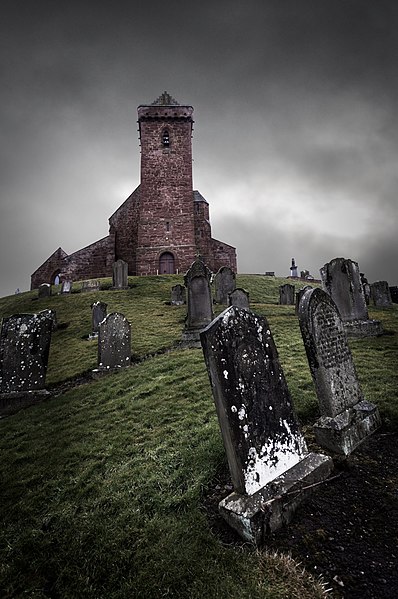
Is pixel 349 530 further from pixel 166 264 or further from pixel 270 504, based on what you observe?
pixel 166 264

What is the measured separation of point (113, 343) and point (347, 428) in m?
6.19

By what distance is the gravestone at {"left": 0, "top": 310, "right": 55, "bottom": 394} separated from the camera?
6.61m

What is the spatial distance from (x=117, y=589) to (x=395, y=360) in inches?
243

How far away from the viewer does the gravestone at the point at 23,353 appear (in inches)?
260

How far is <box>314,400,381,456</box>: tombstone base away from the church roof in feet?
114

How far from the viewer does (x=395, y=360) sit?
5969 mm

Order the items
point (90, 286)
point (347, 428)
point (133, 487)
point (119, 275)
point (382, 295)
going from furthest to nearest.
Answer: point (90, 286)
point (119, 275)
point (382, 295)
point (347, 428)
point (133, 487)

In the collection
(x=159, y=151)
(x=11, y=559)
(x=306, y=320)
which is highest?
(x=159, y=151)

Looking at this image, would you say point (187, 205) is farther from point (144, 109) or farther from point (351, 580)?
point (351, 580)

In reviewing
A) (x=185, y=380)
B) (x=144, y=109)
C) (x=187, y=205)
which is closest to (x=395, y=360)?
(x=185, y=380)

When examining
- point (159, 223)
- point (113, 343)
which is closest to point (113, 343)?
point (113, 343)

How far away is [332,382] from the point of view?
142 inches

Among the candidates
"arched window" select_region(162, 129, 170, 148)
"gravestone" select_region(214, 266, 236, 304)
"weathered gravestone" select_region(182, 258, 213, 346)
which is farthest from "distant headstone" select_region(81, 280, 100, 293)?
"arched window" select_region(162, 129, 170, 148)

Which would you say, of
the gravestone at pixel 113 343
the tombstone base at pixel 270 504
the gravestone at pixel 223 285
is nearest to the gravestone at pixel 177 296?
the gravestone at pixel 223 285
